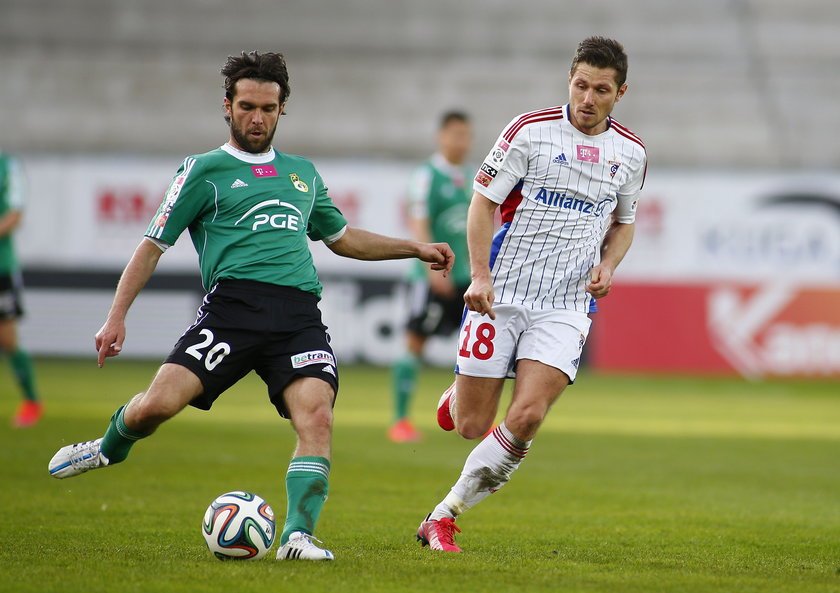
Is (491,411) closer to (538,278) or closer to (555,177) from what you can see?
(538,278)

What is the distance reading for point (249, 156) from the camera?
18.2ft

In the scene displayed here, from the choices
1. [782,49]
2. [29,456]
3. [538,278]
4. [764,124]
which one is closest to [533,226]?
[538,278]

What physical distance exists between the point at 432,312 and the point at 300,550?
222 inches

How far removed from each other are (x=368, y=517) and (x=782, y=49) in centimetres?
2139

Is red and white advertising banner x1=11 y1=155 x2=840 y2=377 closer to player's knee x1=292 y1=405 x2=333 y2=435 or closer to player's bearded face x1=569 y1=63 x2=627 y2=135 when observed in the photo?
player's bearded face x1=569 y1=63 x2=627 y2=135

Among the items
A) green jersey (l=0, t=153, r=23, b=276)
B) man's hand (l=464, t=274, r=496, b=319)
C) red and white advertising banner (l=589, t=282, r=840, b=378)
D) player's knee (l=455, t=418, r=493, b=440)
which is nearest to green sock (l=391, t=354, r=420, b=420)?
green jersey (l=0, t=153, r=23, b=276)

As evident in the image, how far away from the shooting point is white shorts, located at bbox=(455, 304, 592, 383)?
233 inches

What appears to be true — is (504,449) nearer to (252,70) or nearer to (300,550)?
(300,550)

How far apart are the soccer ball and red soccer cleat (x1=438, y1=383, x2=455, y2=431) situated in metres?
1.39

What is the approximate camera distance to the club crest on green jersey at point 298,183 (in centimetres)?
560

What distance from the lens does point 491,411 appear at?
603cm

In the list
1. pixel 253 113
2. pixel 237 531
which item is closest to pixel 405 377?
pixel 253 113

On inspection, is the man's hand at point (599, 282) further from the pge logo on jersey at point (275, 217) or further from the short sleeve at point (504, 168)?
the pge logo on jersey at point (275, 217)

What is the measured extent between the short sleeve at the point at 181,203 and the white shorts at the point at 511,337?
1477mm
